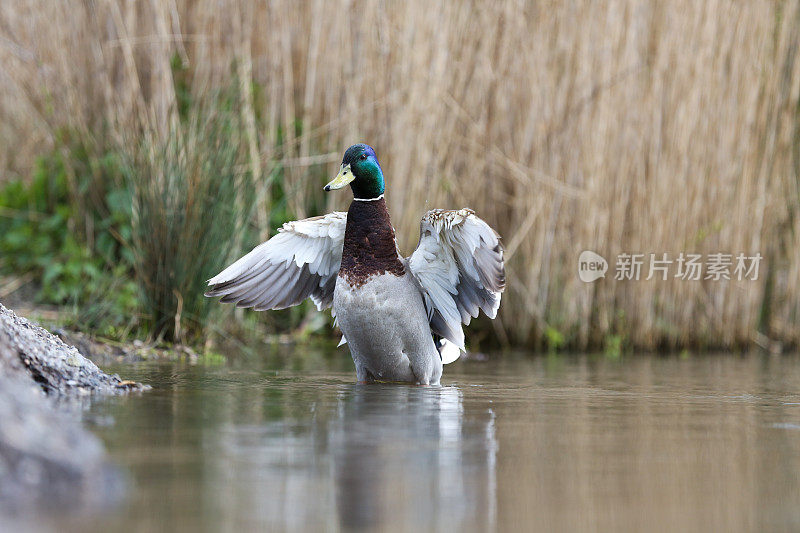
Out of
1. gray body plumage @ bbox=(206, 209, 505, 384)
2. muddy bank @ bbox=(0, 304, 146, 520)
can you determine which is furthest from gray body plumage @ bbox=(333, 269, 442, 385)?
muddy bank @ bbox=(0, 304, 146, 520)

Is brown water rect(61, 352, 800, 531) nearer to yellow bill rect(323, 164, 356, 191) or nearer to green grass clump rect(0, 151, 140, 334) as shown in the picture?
yellow bill rect(323, 164, 356, 191)

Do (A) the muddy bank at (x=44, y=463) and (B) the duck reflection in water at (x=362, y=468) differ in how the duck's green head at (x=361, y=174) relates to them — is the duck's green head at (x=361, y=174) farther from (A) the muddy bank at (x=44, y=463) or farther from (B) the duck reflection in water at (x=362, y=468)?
(A) the muddy bank at (x=44, y=463)

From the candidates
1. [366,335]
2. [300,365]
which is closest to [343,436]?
[366,335]

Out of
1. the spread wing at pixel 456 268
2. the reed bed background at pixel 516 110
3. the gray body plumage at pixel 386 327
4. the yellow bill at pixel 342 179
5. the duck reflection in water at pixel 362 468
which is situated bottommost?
the duck reflection in water at pixel 362 468

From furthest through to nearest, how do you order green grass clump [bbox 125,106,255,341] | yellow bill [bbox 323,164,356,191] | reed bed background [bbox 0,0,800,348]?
reed bed background [bbox 0,0,800,348] < green grass clump [bbox 125,106,255,341] < yellow bill [bbox 323,164,356,191]

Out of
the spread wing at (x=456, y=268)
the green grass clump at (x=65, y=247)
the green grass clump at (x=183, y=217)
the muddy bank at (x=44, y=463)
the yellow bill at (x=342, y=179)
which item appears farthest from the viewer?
the green grass clump at (x=65, y=247)

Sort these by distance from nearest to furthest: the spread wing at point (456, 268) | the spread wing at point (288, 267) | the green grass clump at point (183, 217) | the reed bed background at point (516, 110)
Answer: the spread wing at point (456, 268), the spread wing at point (288, 267), the green grass clump at point (183, 217), the reed bed background at point (516, 110)

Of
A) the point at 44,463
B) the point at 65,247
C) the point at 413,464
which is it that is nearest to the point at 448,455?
the point at 413,464

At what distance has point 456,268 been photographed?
201 inches

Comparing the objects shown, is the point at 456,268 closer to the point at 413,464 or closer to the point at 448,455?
the point at 448,455

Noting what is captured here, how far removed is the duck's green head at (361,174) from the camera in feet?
16.8

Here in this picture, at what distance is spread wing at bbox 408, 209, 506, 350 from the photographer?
4762mm

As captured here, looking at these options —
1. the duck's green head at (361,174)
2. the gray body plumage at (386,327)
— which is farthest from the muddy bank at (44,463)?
the duck's green head at (361,174)

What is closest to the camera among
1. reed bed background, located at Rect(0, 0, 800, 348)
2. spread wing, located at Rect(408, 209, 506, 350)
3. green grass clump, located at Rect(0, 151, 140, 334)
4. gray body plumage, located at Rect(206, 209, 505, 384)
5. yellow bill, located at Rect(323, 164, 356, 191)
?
spread wing, located at Rect(408, 209, 506, 350)
